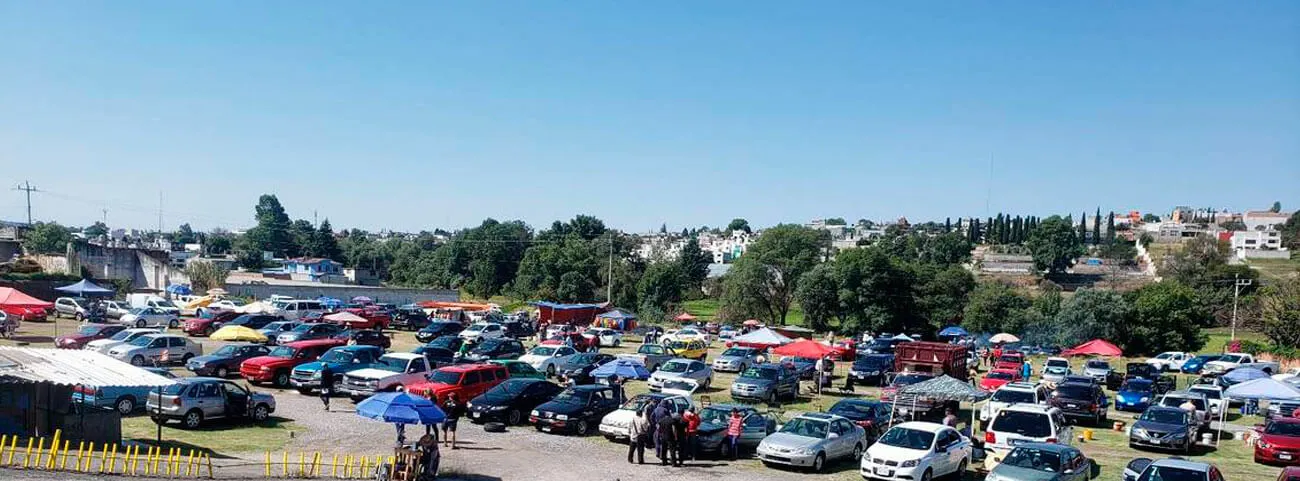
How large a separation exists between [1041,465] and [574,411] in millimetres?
10684

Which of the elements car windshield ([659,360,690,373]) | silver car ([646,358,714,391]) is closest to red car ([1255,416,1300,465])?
silver car ([646,358,714,391])

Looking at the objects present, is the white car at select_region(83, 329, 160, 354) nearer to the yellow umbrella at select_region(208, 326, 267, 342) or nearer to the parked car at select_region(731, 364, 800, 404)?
the yellow umbrella at select_region(208, 326, 267, 342)

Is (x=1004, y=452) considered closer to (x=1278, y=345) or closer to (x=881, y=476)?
(x=881, y=476)

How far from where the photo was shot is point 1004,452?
2023 cm

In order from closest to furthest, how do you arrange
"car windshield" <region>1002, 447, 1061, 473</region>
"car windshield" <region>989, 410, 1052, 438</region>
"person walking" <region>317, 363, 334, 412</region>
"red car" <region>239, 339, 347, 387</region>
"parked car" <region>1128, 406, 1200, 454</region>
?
Result: "car windshield" <region>1002, 447, 1061, 473</region>
"car windshield" <region>989, 410, 1052, 438</region>
"parked car" <region>1128, 406, 1200, 454</region>
"person walking" <region>317, 363, 334, 412</region>
"red car" <region>239, 339, 347, 387</region>

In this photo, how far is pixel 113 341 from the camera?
110ft

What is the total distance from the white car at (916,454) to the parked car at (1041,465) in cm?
115

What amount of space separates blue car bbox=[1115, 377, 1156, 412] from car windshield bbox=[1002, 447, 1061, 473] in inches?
628

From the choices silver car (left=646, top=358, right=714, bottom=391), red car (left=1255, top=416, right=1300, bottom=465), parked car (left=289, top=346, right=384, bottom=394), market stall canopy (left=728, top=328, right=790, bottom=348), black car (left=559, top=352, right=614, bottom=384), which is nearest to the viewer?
red car (left=1255, top=416, right=1300, bottom=465)

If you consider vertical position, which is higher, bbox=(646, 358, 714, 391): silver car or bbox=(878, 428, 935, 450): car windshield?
bbox=(878, 428, 935, 450): car windshield

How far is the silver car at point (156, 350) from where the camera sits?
1256 inches

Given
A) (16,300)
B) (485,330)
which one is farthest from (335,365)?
(485,330)

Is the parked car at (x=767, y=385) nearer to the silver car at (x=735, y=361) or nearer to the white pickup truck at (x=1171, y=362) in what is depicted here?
the silver car at (x=735, y=361)

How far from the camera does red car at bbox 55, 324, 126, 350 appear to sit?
35312 millimetres
